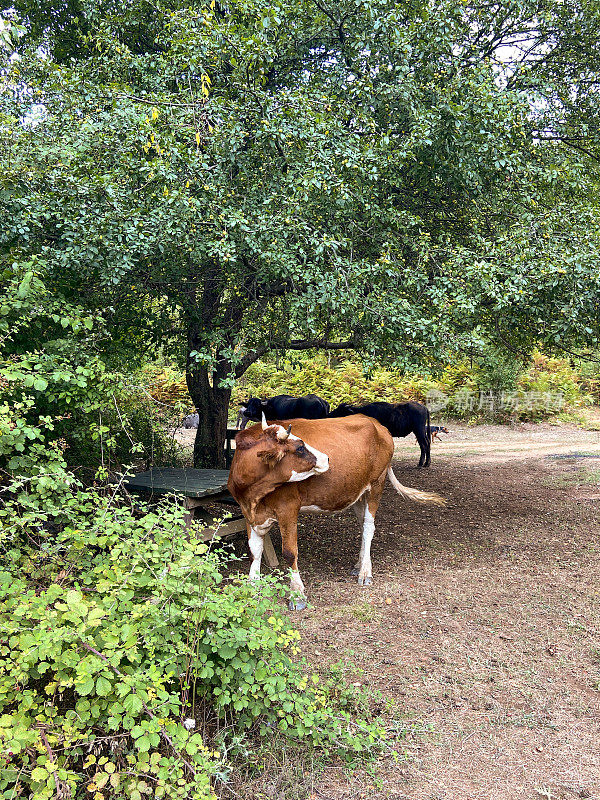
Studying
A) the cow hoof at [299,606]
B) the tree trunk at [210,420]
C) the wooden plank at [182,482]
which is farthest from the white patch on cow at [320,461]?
the tree trunk at [210,420]

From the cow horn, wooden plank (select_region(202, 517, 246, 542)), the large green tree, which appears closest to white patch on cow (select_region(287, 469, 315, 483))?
the cow horn

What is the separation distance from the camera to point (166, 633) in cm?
323

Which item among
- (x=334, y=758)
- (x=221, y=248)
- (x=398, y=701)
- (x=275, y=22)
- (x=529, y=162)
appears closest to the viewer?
(x=334, y=758)

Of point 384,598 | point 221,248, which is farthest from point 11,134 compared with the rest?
point 384,598

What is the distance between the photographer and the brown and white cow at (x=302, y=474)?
5711 millimetres

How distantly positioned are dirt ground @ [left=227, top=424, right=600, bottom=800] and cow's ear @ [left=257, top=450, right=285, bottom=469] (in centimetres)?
126

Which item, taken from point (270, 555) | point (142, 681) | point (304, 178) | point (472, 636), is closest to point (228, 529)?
point (270, 555)

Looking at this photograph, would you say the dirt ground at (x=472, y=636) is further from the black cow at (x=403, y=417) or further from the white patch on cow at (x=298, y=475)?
the black cow at (x=403, y=417)

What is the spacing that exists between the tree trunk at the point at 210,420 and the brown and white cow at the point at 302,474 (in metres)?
3.38

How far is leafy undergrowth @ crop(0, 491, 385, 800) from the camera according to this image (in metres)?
2.83

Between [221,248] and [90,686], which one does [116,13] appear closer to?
[221,248]

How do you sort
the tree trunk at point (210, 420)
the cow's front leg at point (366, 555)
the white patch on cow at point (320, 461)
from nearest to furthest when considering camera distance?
the white patch on cow at point (320, 461)
the cow's front leg at point (366, 555)
the tree trunk at point (210, 420)

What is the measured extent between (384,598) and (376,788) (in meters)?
2.68

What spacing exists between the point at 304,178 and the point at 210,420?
488cm
